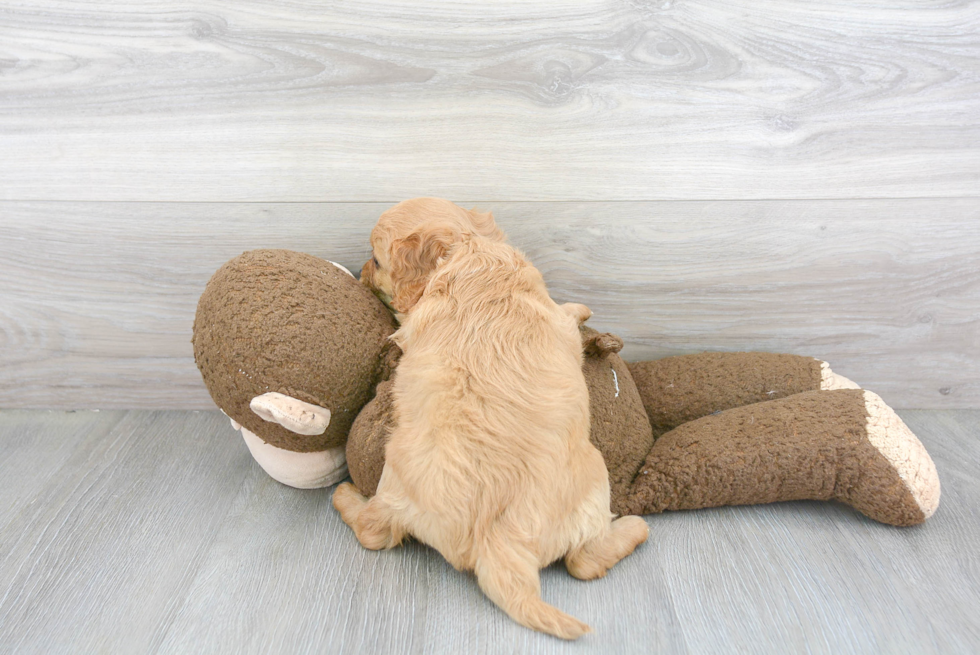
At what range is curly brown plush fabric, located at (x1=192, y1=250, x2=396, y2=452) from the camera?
4.09 feet

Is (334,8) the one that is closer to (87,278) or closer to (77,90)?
(77,90)

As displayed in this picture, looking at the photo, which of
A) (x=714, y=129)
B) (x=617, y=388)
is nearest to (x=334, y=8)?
(x=714, y=129)

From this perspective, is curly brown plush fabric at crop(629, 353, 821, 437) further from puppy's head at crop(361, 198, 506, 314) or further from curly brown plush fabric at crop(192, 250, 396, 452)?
curly brown plush fabric at crop(192, 250, 396, 452)

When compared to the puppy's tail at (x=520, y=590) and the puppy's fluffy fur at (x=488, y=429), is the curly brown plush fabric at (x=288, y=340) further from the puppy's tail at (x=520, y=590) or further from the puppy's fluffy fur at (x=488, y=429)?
the puppy's tail at (x=520, y=590)

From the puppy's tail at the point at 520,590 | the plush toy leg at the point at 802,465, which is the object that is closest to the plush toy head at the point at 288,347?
the puppy's tail at the point at 520,590

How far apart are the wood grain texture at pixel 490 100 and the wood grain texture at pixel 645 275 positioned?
0.06 meters

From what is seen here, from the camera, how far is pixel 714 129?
149cm

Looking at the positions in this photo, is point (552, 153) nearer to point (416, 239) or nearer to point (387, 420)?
point (416, 239)

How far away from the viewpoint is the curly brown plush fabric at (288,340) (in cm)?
125

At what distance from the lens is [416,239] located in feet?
4.04

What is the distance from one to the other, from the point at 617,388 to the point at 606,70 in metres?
0.75

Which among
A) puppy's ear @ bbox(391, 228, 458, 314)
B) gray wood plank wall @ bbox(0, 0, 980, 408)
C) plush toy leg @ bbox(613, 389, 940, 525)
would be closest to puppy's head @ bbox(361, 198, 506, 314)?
puppy's ear @ bbox(391, 228, 458, 314)

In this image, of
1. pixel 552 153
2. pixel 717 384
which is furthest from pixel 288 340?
pixel 717 384

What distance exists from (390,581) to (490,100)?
1.09 metres
